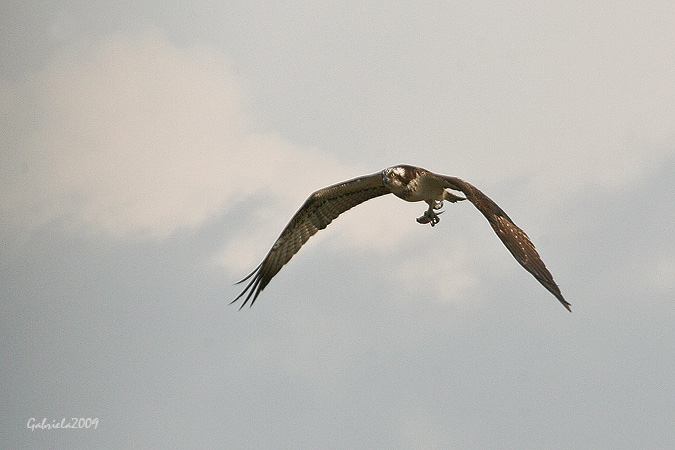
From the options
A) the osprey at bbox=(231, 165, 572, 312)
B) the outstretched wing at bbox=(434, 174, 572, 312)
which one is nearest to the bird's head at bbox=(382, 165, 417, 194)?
the osprey at bbox=(231, 165, 572, 312)

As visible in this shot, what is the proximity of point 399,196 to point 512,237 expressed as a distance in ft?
15.0

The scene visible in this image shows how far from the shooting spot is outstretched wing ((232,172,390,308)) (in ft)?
76.3

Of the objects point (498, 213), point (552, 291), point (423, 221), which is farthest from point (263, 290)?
point (552, 291)

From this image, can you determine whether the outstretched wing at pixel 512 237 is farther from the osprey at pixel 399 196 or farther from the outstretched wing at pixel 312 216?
the outstretched wing at pixel 312 216

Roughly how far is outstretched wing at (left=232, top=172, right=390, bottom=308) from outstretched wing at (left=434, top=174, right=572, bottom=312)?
14.6 feet

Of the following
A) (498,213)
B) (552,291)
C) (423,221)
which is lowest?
(552,291)

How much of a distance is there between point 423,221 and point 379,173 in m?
1.41

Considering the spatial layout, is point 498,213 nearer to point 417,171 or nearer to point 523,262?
point 523,262

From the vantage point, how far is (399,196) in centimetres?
2212

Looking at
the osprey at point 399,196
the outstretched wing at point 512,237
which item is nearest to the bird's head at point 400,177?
the osprey at point 399,196

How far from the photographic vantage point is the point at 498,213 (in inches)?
718

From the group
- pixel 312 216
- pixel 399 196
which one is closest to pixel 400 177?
pixel 399 196

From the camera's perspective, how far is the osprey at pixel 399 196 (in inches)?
701

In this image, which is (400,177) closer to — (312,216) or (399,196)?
(399,196)
